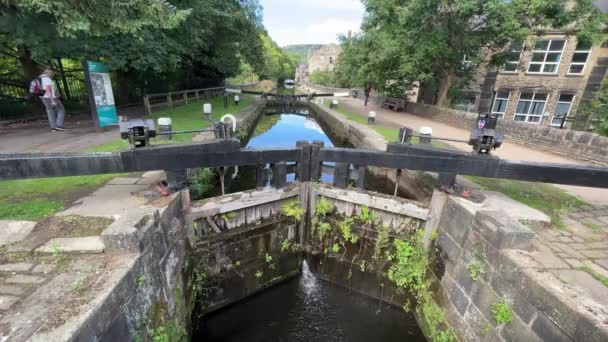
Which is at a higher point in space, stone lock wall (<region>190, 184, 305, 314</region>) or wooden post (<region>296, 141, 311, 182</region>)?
wooden post (<region>296, 141, 311, 182</region>)

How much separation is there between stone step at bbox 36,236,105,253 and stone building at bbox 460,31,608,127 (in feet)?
56.5

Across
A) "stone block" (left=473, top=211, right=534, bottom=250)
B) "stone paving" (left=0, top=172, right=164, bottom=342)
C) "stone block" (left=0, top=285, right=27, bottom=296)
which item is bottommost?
"stone block" (left=0, top=285, right=27, bottom=296)

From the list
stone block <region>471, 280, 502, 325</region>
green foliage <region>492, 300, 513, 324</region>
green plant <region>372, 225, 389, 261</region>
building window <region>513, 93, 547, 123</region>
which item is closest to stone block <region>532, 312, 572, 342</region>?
green foliage <region>492, 300, 513, 324</region>

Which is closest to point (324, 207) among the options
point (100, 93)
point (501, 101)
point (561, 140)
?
point (100, 93)

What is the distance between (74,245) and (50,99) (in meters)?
6.21

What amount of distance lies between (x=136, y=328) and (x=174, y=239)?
1.17 m

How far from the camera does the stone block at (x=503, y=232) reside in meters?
2.74

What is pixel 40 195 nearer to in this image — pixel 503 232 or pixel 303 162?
pixel 303 162

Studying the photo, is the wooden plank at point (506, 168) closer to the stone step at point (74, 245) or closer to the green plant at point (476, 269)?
the green plant at point (476, 269)

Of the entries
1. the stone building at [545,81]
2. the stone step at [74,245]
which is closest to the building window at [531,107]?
the stone building at [545,81]

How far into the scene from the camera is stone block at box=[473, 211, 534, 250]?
2.74 m

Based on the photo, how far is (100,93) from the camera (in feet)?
23.3

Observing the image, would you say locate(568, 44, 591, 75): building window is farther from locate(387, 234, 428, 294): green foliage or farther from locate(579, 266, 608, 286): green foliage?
locate(579, 266, 608, 286): green foliage

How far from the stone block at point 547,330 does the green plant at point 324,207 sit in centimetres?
308
